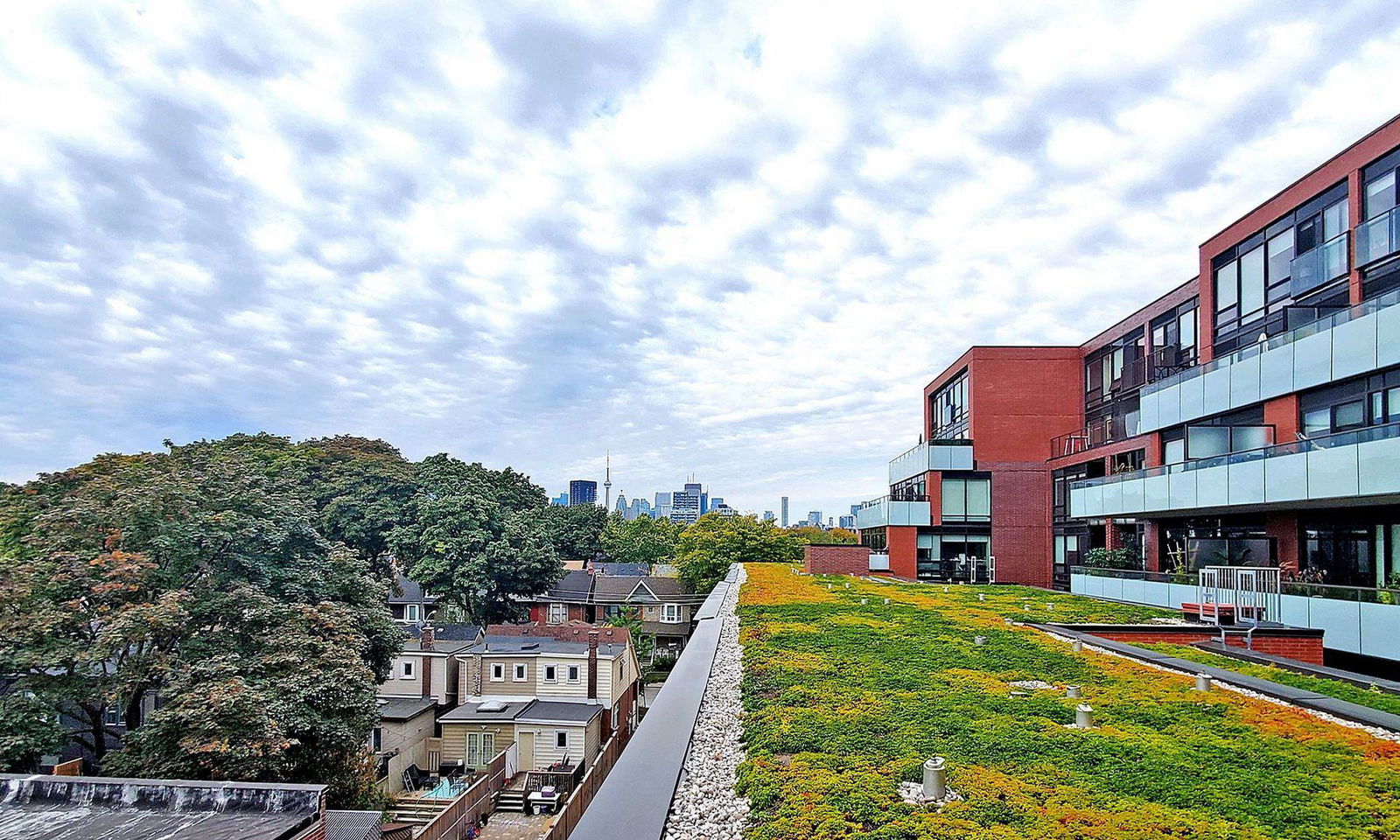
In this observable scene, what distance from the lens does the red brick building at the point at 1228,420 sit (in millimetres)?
13648

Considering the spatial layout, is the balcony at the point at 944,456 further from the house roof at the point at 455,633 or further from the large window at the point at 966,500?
the house roof at the point at 455,633

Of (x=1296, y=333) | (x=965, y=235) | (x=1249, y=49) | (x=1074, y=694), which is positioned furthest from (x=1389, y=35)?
(x=1074, y=694)

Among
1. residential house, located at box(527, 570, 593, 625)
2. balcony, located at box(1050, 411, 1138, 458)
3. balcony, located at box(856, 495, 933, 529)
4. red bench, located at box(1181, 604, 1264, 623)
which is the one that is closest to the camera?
red bench, located at box(1181, 604, 1264, 623)

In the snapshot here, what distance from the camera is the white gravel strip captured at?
3.78 m

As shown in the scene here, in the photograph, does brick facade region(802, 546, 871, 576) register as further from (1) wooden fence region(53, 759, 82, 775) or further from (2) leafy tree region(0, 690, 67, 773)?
(2) leafy tree region(0, 690, 67, 773)

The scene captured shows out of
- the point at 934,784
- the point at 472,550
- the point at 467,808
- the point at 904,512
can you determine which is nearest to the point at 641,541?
the point at 472,550

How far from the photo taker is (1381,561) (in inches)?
553

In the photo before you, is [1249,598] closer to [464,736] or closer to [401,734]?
[464,736]

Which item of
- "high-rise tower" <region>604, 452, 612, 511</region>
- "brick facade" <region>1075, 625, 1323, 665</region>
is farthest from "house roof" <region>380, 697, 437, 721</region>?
"high-rise tower" <region>604, 452, 612, 511</region>

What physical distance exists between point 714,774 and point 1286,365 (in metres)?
16.4

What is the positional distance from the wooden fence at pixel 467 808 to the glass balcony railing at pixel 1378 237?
77.1ft

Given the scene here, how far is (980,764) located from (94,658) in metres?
18.9

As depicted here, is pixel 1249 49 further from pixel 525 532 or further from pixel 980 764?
pixel 525 532

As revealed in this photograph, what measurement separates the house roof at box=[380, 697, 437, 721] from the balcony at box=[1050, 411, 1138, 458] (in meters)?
26.8
